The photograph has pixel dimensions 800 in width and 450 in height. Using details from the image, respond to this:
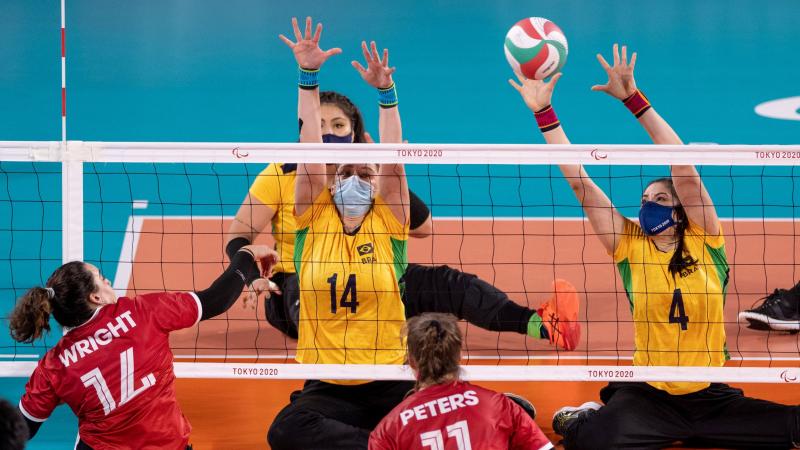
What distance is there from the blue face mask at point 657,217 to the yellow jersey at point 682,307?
0.14m

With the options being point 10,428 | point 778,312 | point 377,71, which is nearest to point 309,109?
point 377,71

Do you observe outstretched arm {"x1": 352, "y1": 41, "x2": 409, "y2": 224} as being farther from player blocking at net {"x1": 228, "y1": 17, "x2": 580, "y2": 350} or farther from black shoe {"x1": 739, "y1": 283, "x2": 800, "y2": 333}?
black shoe {"x1": 739, "y1": 283, "x2": 800, "y2": 333}

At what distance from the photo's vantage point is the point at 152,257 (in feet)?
32.0

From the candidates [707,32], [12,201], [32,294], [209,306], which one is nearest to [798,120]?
[707,32]

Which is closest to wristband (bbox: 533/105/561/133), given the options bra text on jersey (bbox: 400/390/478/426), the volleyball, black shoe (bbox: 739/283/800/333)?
the volleyball

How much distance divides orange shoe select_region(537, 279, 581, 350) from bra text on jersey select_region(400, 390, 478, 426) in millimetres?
2973

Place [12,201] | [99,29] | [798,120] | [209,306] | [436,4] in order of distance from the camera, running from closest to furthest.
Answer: [209,306] < [12,201] < [798,120] < [99,29] < [436,4]

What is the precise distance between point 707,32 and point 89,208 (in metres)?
8.91

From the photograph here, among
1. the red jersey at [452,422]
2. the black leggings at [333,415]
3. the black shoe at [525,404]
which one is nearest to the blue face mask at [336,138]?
the black leggings at [333,415]

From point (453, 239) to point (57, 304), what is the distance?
17.4ft

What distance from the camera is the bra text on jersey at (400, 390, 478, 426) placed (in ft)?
16.0

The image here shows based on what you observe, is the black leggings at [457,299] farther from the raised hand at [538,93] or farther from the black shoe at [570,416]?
the raised hand at [538,93]

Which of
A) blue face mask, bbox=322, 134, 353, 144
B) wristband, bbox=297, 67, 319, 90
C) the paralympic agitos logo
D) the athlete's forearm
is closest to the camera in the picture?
the athlete's forearm

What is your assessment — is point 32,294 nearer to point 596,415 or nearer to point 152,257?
point 596,415
